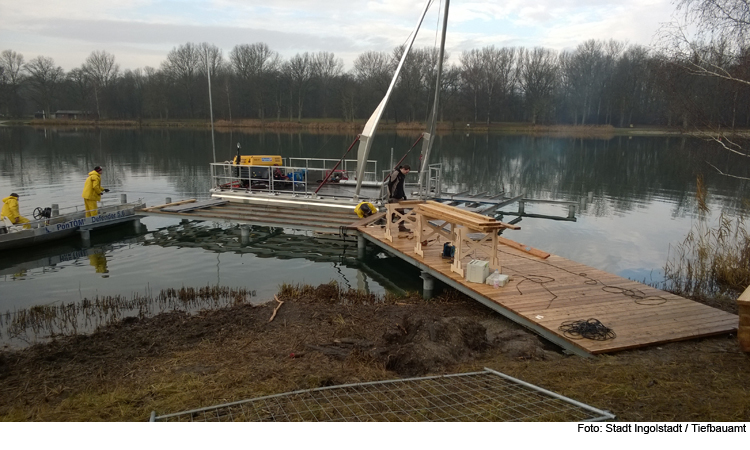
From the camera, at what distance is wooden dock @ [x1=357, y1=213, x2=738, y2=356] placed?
23.7ft

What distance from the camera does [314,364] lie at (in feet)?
22.0

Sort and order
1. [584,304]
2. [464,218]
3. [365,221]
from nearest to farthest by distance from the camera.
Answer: [584,304]
[464,218]
[365,221]

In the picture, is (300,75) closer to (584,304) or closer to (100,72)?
(100,72)

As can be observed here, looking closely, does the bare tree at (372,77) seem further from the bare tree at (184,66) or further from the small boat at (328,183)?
the small boat at (328,183)

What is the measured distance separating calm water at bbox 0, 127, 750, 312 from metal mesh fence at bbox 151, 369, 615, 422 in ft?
20.1

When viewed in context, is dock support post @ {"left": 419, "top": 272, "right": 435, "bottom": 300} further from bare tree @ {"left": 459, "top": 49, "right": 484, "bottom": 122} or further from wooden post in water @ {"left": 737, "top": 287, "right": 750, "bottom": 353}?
bare tree @ {"left": 459, "top": 49, "right": 484, "bottom": 122}

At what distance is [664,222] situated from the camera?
62.7ft

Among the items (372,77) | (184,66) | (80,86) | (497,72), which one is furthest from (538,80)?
(80,86)

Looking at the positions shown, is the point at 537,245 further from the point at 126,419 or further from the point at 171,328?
the point at 126,419

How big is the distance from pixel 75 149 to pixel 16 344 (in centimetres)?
4092

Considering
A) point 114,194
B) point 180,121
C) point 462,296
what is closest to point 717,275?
point 462,296

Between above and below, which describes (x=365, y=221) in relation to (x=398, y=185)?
below

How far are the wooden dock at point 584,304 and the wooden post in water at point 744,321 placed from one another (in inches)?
32.0

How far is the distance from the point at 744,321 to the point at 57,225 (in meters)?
16.5
